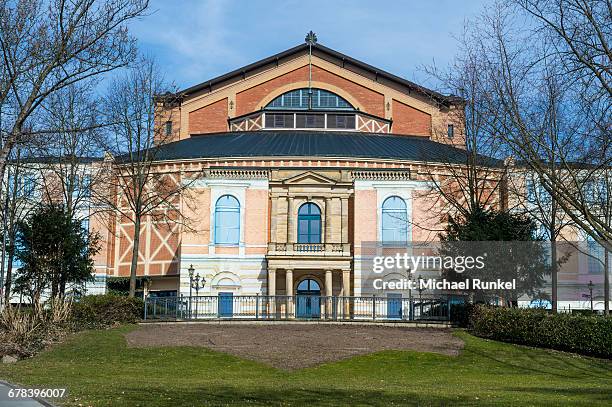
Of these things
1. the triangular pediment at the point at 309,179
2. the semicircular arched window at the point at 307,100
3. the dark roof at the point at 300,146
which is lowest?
the triangular pediment at the point at 309,179

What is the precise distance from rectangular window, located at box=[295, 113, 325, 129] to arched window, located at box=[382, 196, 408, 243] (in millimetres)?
13697

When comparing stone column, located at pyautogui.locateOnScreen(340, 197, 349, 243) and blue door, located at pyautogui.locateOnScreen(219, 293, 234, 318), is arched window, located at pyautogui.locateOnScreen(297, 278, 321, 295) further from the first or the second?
blue door, located at pyautogui.locateOnScreen(219, 293, 234, 318)

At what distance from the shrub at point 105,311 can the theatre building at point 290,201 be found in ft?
32.9

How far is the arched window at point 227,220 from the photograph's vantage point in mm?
49625

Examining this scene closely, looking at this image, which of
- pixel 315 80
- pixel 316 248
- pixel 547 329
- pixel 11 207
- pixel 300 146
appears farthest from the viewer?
pixel 315 80

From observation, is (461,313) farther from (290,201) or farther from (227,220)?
(227,220)

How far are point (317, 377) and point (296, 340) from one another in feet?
25.7

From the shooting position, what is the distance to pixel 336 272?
49.1 meters

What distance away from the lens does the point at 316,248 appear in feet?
159

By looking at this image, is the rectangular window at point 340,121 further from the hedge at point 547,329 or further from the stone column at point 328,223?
the hedge at point 547,329

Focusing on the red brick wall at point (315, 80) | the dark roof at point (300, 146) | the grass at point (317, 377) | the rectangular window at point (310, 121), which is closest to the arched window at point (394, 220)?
the dark roof at point (300, 146)

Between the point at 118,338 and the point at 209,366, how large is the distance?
633 centimetres

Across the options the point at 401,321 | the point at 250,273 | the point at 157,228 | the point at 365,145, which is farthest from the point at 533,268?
the point at 157,228

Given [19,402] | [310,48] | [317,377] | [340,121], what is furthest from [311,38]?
[19,402]
